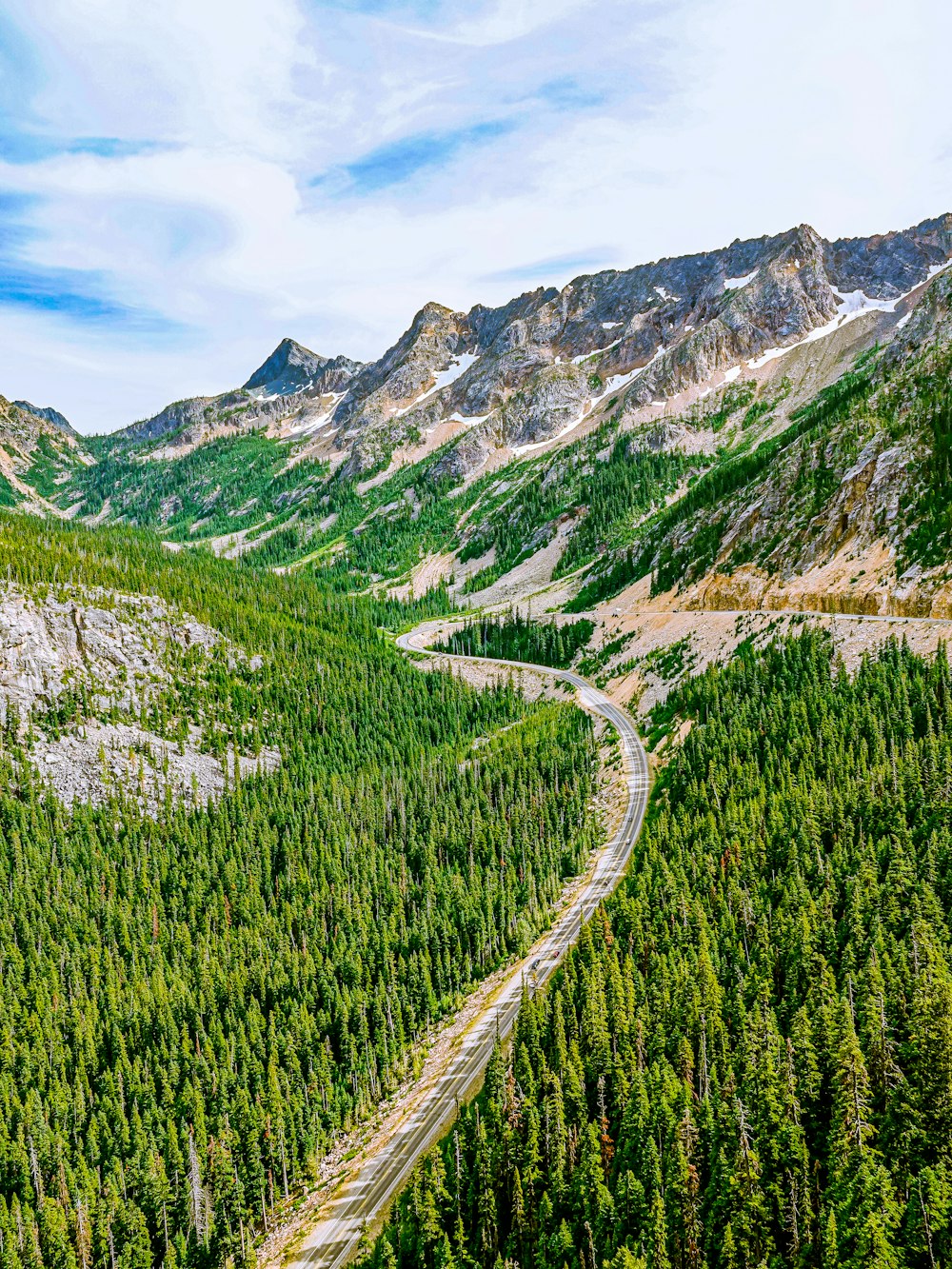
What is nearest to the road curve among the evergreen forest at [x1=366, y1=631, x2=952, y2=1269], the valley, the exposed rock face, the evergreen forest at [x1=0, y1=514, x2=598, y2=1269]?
the valley

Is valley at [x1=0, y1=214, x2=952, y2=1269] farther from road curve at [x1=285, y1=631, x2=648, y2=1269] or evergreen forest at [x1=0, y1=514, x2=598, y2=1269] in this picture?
evergreen forest at [x1=0, y1=514, x2=598, y2=1269]

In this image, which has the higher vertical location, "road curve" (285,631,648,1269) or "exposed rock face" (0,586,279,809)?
"exposed rock face" (0,586,279,809)

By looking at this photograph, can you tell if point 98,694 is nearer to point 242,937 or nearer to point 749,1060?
point 242,937

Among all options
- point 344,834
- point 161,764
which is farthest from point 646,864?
point 161,764

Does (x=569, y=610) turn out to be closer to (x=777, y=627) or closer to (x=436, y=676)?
(x=436, y=676)

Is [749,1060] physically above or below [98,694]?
below

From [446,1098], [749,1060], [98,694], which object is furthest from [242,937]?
[98,694]

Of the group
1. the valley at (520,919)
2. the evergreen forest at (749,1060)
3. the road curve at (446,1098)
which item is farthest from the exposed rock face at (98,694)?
the evergreen forest at (749,1060)

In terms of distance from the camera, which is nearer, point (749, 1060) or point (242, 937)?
point (749, 1060)

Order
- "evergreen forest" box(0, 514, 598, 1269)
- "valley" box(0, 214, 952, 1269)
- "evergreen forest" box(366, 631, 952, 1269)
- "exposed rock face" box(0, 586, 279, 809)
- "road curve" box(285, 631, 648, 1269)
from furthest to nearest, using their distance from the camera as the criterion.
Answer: "exposed rock face" box(0, 586, 279, 809), "evergreen forest" box(0, 514, 598, 1269), "road curve" box(285, 631, 648, 1269), "valley" box(0, 214, 952, 1269), "evergreen forest" box(366, 631, 952, 1269)
